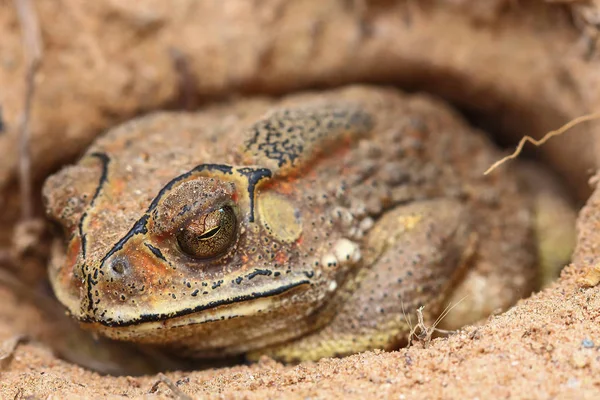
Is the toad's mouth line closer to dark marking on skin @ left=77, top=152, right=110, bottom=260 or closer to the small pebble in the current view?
dark marking on skin @ left=77, top=152, right=110, bottom=260

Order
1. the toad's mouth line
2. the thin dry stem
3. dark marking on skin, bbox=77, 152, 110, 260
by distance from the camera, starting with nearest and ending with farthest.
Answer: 1. the toad's mouth line
2. dark marking on skin, bbox=77, 152, 110, 260
3. the thin dry stem

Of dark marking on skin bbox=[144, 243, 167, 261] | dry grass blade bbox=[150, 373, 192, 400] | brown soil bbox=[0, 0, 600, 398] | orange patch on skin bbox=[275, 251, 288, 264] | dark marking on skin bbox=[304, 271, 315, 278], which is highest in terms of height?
brown soil bbox=[0, 0, 600, 398]

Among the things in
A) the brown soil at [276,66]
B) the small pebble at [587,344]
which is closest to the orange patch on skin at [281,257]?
the brown soil at [276,66]

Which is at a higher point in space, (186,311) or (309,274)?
(309,274)

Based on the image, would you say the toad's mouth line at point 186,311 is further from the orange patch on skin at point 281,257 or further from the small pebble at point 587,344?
the small pebble at point 587,344

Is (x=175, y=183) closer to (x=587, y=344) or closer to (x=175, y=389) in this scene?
(x=175, y=389)

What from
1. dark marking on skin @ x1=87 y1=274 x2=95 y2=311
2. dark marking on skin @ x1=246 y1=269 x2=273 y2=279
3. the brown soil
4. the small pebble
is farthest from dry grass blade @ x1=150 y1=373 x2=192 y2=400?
the small pebble

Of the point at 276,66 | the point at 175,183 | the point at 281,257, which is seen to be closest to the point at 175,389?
the point at 281,257
